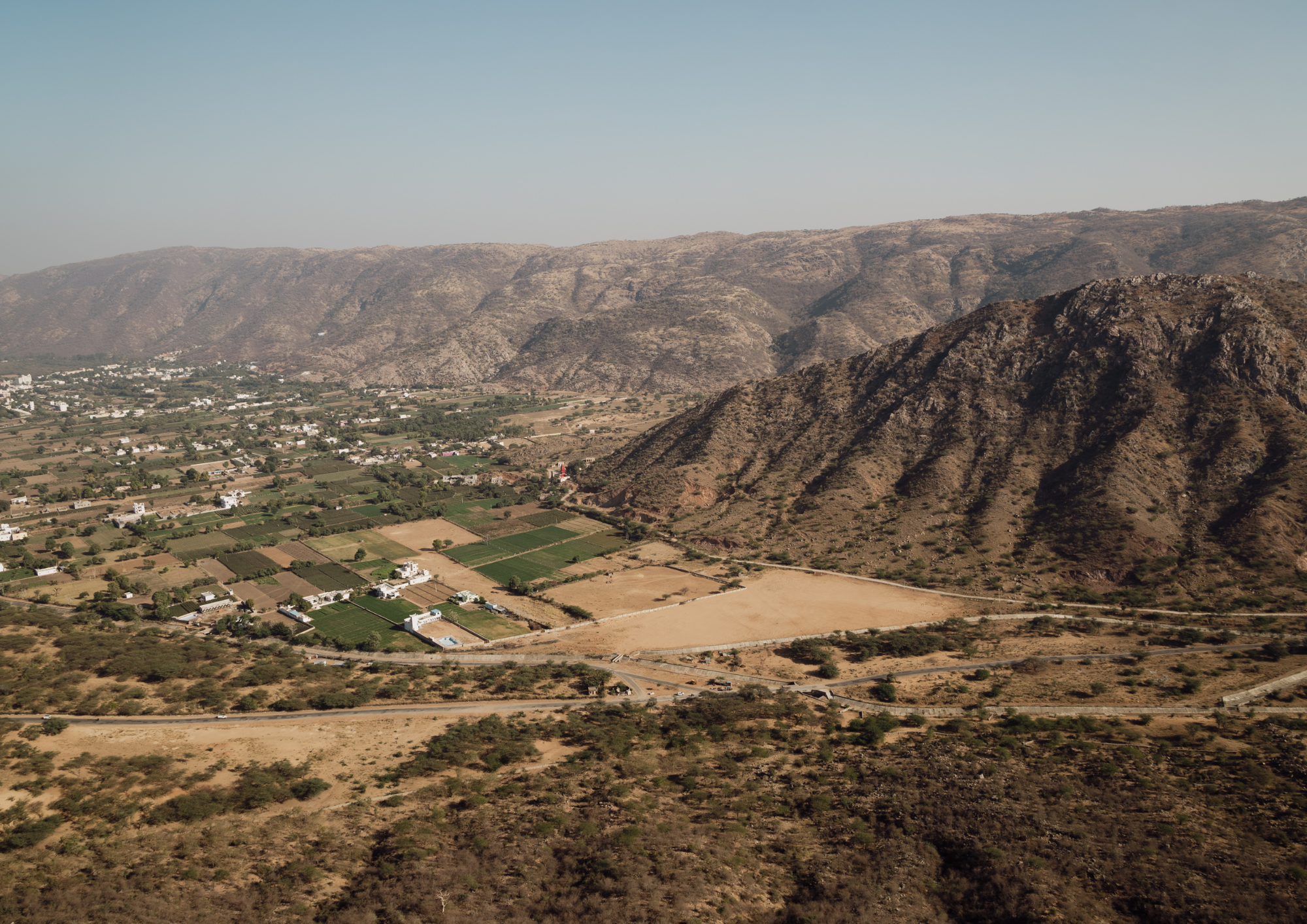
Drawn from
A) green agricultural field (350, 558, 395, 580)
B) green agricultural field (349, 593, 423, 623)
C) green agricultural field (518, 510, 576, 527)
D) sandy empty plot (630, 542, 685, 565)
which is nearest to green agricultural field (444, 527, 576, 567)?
green agricultural field (518, 510, 576, 527)

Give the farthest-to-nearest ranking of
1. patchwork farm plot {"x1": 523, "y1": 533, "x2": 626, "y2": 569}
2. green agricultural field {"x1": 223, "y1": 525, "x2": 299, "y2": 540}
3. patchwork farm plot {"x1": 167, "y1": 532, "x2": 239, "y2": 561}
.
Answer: green agricultural field {"x1": 223, "y1": 525, "x2": 299, "y2": 540} → patchwork farm plot {"x1": 167, "y1": 532, "x2": 239, "y2": 561} → patchwork farm plot {"x1": 523, "y1": 533, "x2": 626, "y2": 569}

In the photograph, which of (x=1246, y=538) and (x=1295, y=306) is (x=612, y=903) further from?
(x=1295, y=306)

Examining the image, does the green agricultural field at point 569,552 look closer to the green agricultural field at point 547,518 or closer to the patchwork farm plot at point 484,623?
the green agricultural field at point 547,518

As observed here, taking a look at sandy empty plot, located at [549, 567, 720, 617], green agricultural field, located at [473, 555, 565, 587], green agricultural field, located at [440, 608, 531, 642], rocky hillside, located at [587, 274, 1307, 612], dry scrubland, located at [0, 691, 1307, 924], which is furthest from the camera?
green agricultural field, located at [473, 555, 565, 587]

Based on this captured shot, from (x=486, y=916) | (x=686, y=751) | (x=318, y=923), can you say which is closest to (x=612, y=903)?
(x=486, y=916)

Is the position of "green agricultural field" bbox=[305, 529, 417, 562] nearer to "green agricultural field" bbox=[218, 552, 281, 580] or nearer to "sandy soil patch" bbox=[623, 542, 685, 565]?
"green agricultural field" bbox=[218, 552, 281, 580]

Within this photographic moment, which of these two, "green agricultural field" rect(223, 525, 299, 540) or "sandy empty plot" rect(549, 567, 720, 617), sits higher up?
"green agricultural field" rect(223, 525, 299, 540)

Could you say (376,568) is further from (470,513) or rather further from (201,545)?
(201,545)

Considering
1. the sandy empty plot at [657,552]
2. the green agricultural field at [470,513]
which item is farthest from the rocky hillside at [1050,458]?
the green agricultural field at [470,513]
